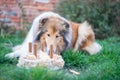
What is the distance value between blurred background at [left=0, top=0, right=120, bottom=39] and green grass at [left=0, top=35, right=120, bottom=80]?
2169 mm

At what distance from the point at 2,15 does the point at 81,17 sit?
6.82 feet

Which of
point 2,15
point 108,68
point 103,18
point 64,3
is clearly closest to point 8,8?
point 2,15

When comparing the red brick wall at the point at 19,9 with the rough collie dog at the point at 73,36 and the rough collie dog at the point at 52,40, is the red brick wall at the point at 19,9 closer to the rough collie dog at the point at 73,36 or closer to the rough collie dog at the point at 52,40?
the rough collie dog at the point at 73,36

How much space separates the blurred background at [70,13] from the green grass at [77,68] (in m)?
2.17

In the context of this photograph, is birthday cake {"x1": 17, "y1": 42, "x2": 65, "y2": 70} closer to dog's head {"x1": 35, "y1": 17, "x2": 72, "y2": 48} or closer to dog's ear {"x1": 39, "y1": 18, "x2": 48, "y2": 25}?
dog's head {"x1": 35, "y1": 17, "x2": 72, "y2": 48}

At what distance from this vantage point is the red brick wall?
1054cm

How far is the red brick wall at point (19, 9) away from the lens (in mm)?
10539

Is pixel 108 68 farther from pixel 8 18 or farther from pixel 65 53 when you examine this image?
pixel 8 18

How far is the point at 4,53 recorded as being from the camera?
668 centimetres

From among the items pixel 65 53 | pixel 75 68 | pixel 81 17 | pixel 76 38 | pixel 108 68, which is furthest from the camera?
pixel 81 17

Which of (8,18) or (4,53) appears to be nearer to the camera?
(4,53)

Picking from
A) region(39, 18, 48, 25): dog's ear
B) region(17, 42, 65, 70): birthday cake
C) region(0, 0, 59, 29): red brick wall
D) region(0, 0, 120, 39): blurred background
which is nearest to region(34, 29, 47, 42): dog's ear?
region(39, 18, 48, 25): dog's ear

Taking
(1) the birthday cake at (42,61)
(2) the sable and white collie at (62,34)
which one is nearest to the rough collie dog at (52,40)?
(2) the sable and white collie at (62,34)

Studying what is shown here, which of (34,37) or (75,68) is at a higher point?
(34,37)
